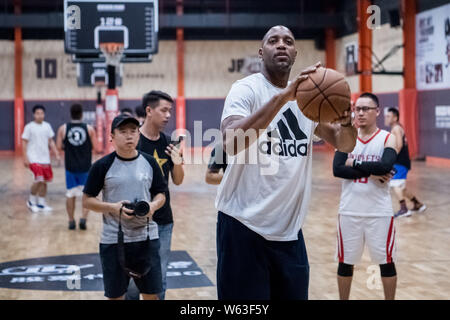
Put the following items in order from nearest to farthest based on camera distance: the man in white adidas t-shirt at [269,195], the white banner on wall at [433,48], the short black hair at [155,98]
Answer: the man in white adidas t-shirt at [269,195] → the short black hair at [155,98] → the white banner on wall at [433,48]

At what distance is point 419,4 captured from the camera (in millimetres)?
20156

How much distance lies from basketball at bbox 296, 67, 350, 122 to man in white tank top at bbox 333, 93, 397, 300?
7.71 ft

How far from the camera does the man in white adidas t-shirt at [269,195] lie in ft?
9.98

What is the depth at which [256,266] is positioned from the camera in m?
3.09

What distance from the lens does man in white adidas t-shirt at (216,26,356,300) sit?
304 centimetres

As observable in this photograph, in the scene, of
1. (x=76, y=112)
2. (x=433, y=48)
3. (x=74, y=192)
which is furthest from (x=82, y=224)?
(x=433, y=48)

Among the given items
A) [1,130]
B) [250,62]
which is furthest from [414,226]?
[1,130]

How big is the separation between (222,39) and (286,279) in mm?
24210

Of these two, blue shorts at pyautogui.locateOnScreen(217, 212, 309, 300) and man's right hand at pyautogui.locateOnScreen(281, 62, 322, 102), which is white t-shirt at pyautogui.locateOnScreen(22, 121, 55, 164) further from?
man's right hand at pyautogui.locateOnScreen(281, 62, 322, 102)

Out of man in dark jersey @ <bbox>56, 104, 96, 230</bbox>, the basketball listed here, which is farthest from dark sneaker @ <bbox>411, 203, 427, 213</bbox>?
the basketball

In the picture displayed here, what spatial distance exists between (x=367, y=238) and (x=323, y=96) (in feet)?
8.38

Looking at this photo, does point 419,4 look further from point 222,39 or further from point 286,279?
point 286,279

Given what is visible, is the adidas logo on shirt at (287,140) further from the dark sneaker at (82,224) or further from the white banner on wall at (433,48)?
the white banner on wall at (433,48)

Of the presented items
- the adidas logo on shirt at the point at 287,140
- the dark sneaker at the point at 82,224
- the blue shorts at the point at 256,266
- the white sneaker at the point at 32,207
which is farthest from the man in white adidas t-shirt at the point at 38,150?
the adidas logo on shirt at the point at 287,140
